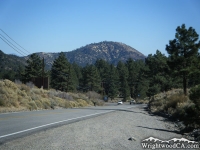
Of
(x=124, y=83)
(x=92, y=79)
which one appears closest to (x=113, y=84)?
(x=124, y=83)

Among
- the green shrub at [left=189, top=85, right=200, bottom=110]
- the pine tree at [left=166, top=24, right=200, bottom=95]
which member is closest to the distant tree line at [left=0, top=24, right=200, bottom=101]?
the pine tree at [left=166, top=24, right=200, bottom=95]

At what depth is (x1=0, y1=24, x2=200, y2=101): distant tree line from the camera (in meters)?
35.2

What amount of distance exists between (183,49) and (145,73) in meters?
62.8

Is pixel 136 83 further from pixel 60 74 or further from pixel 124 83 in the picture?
pixel 60 74

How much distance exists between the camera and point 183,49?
118ft

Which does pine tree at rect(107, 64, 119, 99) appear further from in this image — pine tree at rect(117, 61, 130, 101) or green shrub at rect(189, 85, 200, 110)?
green shrub at rect(189, 85, 200, 110)

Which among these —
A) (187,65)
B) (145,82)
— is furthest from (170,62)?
(145,82)

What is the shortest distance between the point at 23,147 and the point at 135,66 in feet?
383

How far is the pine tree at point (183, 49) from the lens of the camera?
3506 cm

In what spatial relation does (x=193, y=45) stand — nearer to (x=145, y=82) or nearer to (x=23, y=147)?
(x=23, y=147)

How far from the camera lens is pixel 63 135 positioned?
33.7ft

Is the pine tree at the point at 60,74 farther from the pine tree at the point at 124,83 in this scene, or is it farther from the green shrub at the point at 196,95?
Result: the green shrub at the point at 196,95

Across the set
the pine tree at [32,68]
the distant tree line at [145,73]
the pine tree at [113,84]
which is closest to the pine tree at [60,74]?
the distant tree line at [145,73]

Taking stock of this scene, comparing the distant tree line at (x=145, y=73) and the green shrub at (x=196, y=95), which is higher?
the distant tree line at (x=145, y=73)
